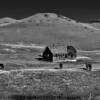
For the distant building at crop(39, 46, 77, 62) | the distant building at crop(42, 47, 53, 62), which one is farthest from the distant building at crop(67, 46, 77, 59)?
the distant building at crop(42, 47, 53, 62)

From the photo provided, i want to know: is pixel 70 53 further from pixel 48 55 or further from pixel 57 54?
pixel 48 55

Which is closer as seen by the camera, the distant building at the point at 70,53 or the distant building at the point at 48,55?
the distant building at the point at 48,55

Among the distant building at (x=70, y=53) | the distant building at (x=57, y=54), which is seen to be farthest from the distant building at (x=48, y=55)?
the distant building at (x=70, y=53)

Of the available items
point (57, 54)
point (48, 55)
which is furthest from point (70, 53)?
point (48, 55)

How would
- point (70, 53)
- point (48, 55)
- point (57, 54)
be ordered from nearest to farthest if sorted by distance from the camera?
point (57, 54), point (48, 55), point (70, 53)

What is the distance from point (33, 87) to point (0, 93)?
6.74m

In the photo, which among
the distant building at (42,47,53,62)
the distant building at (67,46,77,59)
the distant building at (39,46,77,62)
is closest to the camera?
the distant building at (39,46,77,62)

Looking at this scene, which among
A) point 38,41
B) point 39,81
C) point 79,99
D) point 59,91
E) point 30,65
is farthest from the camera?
point 38,41

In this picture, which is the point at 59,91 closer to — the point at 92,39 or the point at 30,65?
the point at 30,65

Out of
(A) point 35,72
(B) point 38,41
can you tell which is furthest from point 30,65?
(B) point 38,41

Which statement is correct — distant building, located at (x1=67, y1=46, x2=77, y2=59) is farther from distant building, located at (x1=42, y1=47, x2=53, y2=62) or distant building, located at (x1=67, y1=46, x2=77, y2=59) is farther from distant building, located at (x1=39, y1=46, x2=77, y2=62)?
distant building, located at (x1=42, y1=47, x2=53, y2=62)

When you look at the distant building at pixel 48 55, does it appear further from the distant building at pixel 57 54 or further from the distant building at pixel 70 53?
the distant building at pixel 70 53

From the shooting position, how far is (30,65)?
247ft

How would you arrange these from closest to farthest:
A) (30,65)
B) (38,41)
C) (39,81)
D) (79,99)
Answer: (79,99)
(39,81)
(30,65)
(38,41)
